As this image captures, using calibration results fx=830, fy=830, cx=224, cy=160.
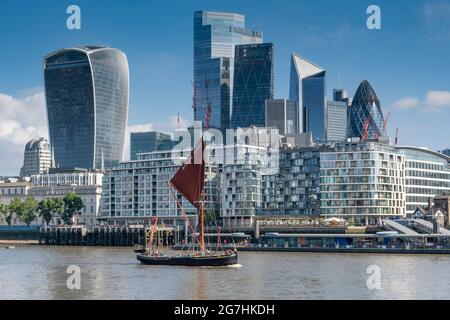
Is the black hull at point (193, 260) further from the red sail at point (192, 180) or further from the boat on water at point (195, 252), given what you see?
the red sail at point (192, 180)

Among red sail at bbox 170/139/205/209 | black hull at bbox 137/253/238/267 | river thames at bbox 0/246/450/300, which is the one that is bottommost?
river thames at bbox 0/246/450/300

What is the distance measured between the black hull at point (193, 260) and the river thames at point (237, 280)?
2263mm

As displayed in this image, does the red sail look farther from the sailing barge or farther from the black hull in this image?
the black hull

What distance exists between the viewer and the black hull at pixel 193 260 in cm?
11906

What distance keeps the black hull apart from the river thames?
226 centimetres

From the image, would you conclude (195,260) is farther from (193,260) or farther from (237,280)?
(237,280)

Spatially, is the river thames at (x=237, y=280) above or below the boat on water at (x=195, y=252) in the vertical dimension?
below

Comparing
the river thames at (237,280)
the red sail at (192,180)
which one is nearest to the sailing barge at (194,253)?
the red sail at (192,180)

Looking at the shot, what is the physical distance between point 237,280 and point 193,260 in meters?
29.5

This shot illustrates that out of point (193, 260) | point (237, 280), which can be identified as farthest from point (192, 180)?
point (237, 280)

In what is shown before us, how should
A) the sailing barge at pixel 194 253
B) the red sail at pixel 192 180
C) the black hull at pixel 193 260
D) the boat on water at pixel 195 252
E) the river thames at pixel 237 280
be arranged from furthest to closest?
the red sail at pixel 192 180 < the boat on water at pixel 195 252 < the sailing barge at pixel 194 253 < the black hull at pixel 193 260 < the river thames at pixel 237 280

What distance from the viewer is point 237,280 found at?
93.2 metres

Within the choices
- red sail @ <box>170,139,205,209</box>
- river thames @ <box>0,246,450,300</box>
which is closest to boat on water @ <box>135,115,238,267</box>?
red sail @ <box>170,139,205,209</box>

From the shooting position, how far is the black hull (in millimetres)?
119062
